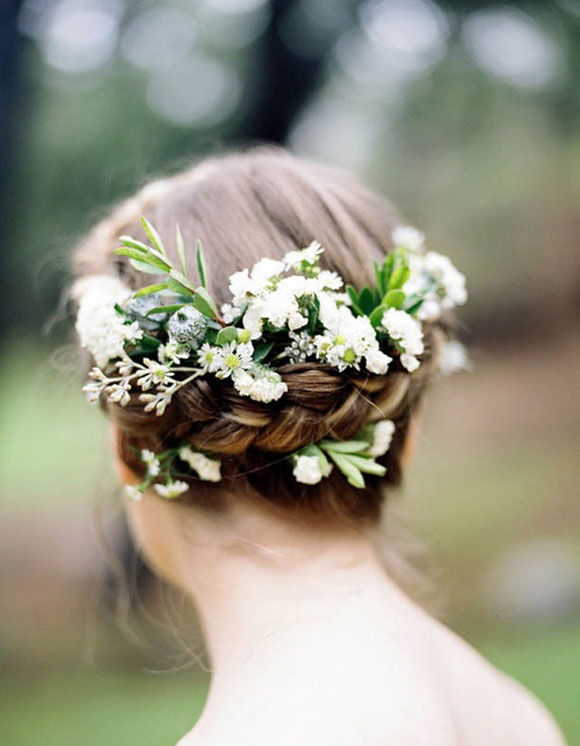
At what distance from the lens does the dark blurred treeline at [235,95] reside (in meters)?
5.21

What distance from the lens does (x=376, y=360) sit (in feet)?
6.26

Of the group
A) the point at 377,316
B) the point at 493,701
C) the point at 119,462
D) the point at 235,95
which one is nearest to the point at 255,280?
the point at 377,316

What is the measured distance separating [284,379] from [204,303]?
0.83 feet

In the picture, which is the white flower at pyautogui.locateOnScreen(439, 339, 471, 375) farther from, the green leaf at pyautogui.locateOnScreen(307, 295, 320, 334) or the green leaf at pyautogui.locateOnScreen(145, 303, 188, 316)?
the green leaf at pyautogui.locateOnScreen(145, 303, 188, 316)

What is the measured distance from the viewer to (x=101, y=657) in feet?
24.6

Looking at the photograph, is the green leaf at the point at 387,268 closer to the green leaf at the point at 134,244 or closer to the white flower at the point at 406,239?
the white flower at the point at 406,239

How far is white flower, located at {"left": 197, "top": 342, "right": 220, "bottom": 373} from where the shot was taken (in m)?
1.85

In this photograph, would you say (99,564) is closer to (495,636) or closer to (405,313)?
(495,636)

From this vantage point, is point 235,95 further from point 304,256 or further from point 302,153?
point 304,256

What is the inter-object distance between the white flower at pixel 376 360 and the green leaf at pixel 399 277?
182 mm

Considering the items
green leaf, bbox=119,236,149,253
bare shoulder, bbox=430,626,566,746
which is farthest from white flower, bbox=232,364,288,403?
bare shoulder, bbox=430,626,566,746

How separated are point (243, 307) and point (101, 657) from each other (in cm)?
644

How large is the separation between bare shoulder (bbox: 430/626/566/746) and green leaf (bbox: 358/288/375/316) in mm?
834

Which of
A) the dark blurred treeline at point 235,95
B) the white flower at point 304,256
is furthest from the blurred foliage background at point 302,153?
the white flower at point 304,256
